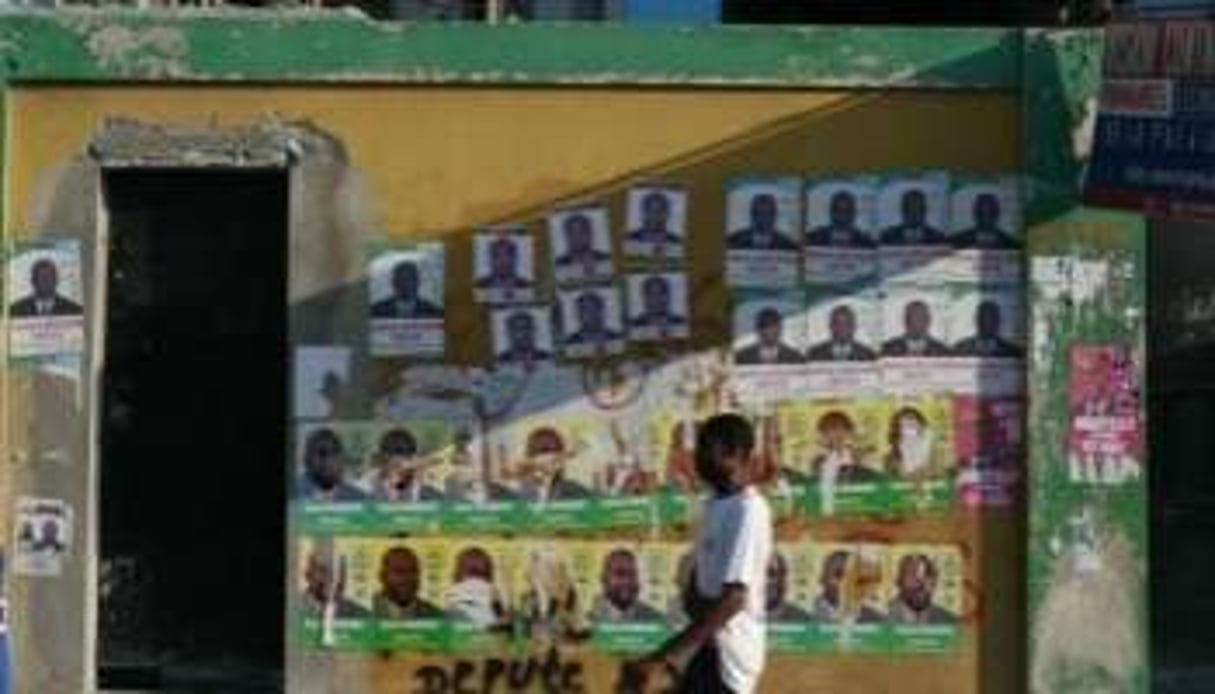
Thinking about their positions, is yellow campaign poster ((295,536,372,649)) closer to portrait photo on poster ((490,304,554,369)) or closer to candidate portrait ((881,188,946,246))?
portrait photo on poster ((490,304,554,369))

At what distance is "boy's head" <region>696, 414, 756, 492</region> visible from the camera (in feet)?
27.1

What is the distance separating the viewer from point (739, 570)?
322 inches

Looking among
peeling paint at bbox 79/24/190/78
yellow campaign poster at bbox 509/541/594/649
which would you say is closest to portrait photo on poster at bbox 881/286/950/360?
yellow campaign poster at bbox 509/541/594/649

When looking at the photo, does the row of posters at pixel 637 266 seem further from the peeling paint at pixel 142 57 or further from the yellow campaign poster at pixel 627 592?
the peeling paint at pixel 142 57

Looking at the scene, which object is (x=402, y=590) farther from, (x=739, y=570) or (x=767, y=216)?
(x=739, y=570)

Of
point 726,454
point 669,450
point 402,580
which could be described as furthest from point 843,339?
point 726,454

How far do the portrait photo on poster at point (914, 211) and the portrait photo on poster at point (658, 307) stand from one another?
0.93 metres

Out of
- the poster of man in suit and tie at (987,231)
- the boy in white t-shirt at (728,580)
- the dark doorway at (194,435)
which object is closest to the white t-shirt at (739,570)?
the boy in white t-shirt at (728,580)

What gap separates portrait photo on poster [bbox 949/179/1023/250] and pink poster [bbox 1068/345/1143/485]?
59 centimetres

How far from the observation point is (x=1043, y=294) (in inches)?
457

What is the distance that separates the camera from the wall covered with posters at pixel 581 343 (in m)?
11.6

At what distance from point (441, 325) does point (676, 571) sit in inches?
59.2

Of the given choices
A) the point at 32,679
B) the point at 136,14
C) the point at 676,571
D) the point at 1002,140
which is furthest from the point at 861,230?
the point at 32,679

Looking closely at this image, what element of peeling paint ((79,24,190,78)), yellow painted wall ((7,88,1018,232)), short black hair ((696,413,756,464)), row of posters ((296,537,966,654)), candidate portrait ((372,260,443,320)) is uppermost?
peeling paint ((79,24,190,78))
